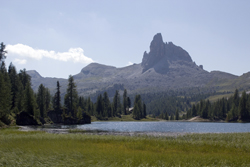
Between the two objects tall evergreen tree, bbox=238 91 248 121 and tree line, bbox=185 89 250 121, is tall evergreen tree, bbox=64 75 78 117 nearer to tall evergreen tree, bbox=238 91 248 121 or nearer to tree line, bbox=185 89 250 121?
tree line, bbox=185 89 250 121

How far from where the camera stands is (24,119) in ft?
272

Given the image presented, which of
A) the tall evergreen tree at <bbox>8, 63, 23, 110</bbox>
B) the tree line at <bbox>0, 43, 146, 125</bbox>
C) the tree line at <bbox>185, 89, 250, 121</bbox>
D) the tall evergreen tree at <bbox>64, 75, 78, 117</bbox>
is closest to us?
the tree line at <bbox>0, 43, 146, 125</bbox>

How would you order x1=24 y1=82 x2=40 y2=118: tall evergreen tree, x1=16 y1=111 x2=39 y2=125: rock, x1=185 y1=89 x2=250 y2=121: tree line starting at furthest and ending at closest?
x1=185 y1=89 x2=250 y2=121: tree line, x1=24 y1=82 x2=40 y2=118: tall evergreen tree, x1=16 y1=111 x2=39 y2=125: rock

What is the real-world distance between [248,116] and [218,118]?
84.7 feet

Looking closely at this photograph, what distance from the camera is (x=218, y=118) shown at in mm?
185875

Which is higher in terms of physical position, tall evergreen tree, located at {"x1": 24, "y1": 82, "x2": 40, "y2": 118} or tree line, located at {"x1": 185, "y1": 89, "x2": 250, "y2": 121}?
tall evergreen tree, located at {"x1": 24, "y1": 82, "x2": 40, "y2": 118}

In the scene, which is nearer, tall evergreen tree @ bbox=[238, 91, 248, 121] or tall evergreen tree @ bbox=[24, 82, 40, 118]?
tall evergreen tree @ bbox=[24, 82, 40, 118]

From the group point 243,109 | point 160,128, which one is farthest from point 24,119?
point 243,109

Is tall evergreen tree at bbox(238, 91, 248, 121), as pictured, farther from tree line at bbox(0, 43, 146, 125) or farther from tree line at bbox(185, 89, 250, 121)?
tree line at bbox(0, 43, 146, 125)

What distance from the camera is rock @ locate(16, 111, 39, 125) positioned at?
81144mm

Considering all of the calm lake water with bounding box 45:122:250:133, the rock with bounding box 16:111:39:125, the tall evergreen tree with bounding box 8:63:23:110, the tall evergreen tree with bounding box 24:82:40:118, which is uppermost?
the tall evergreen tree with bounding box 8:63:23:110

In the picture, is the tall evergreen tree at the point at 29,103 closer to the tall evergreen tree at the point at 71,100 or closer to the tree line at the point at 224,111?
the tall evergreen tree at the point at 71,100

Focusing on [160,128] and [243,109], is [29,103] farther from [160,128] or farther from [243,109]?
[243,109]

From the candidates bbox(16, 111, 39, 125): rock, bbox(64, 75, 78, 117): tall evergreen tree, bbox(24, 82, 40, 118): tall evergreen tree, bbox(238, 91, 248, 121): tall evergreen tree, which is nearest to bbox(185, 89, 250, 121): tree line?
bbox(238, 91, 248, 121): tall evergreen tree
